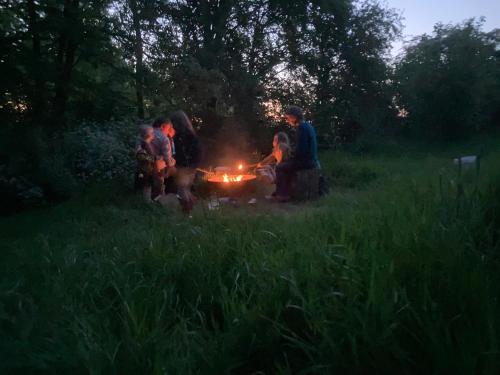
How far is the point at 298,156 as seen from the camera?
827 centimetres

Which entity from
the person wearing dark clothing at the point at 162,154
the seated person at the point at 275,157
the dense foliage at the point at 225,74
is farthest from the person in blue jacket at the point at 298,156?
the dense foliage at the point at 225,74

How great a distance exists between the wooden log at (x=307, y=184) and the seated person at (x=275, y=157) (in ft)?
2.73

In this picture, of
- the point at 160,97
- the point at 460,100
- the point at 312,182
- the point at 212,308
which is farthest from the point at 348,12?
the point at 212,308

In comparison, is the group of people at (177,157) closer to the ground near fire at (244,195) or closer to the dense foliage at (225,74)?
the ground near fire at (244,195)

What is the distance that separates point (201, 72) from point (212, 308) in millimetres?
10983

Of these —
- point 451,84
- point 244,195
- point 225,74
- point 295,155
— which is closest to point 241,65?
point 225,74

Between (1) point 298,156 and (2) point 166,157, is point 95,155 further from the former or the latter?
(1) point 298,156

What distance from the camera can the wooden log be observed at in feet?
26.6

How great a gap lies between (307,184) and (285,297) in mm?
6015

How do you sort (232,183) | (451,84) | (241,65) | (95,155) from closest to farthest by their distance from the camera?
(232,183)
(95,155)
(241,65)
(451,84)

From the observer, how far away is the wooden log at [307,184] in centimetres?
809

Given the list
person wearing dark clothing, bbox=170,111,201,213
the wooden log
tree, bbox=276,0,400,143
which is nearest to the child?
person wearing dark clothing, bbox=170,111,201,213

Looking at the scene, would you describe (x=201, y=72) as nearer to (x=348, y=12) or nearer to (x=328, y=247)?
(x=348, y=12)

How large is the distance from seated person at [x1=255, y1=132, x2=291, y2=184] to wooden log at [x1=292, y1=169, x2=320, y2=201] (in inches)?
32.8
